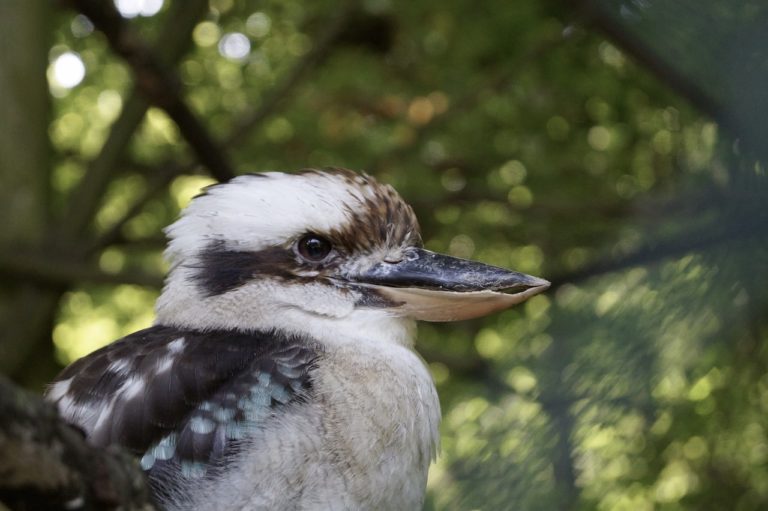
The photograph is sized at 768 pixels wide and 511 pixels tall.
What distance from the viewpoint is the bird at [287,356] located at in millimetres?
1379

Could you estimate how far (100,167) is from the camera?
3936 mm

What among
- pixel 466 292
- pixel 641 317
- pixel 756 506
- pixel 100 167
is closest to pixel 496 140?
pixel 100 167

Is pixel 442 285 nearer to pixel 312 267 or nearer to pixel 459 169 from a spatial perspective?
pixel 312 267

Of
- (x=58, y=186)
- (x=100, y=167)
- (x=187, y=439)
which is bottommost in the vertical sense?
(x=58, y=186)

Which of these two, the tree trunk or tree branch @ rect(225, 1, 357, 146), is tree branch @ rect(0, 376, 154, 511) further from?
tree branch @ rect(225, 1, 357, 146)

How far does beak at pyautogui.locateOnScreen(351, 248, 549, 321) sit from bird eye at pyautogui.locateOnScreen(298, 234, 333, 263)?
0.08m

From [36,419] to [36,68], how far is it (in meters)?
3.13

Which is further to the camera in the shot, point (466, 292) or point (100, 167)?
point (100, 167)

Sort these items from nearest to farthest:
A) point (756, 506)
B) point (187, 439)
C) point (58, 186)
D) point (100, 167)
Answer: point (756, 506) < point (187, 439) < point (100, 167) < point (58, 186)

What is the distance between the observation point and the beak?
171cm

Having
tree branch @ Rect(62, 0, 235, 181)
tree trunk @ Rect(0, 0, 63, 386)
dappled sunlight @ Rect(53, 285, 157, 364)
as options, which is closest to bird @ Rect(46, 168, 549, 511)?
tree branch @ Rect(62, 0, 235, 181)

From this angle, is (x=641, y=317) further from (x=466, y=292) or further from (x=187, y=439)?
(x=466, y=292)

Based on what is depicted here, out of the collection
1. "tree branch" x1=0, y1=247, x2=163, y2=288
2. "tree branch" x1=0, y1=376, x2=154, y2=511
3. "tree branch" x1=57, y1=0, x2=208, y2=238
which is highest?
"tree branch" x1=0, y1=376, x2=154, y2=511

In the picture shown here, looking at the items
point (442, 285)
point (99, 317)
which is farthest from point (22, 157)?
point (442, 285)
